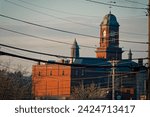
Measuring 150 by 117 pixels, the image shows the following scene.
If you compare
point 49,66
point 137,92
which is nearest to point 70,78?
point 49,66

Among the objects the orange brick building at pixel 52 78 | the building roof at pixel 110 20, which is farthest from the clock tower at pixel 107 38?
the orange brick building at pixel 52 78

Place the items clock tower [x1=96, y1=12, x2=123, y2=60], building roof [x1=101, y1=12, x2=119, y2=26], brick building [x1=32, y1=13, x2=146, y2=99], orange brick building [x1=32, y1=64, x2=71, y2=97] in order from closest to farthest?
brick building [x1=32, y1=13, x2=146, y2=99], orange brick building [x1=32, y1=64, x2=71, y2=97], clock tower [x1=96, y1=12, x2=123, y2=60], building roof [x1=101, y1=12, x2=119, y2=26]

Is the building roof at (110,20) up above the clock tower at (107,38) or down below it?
above

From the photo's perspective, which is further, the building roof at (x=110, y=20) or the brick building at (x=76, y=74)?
the building roof at (x=110, y=20)

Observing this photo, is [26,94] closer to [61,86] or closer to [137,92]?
[137,92]

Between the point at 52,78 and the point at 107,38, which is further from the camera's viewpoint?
the point at 107,38

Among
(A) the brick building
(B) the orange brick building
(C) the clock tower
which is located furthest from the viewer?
(C) the clock tower

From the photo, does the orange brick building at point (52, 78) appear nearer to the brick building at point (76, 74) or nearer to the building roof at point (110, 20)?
the brick building at point (76, 74)

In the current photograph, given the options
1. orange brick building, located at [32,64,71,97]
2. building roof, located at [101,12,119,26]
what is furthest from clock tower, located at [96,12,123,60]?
orange brick building, located at [32,64,71,97]

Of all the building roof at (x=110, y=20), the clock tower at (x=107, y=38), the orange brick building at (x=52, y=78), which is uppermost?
the building roof at (x=110, y=20)

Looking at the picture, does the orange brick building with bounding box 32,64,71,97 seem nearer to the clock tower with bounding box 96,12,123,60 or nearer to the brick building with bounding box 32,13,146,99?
the brick building with bounding box 32,13,146,99

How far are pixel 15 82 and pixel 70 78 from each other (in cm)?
9031

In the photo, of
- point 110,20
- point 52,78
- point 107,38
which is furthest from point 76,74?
point 110,20

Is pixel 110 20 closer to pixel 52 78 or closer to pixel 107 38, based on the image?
pixel 107 38
